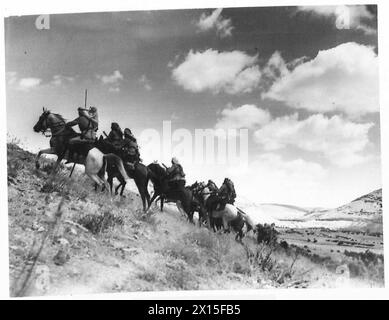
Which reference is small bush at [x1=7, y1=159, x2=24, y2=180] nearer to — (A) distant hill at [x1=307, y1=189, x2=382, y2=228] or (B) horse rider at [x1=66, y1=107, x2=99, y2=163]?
(B) horse rider at [x1=66, y1=107, x2=99, y2=163]

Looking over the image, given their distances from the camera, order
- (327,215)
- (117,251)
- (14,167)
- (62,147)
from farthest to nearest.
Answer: (327,215) → (62,147) → (14,167) → (117,251)

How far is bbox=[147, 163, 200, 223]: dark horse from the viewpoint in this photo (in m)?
7.04

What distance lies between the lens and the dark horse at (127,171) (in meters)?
6.98

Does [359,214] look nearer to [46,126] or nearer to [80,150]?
[80,150]

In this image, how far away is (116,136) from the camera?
6.96 metres

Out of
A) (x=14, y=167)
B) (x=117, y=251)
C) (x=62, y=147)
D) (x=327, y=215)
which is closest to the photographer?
(x=117, y=251)

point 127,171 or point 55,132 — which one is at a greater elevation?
point 55,132

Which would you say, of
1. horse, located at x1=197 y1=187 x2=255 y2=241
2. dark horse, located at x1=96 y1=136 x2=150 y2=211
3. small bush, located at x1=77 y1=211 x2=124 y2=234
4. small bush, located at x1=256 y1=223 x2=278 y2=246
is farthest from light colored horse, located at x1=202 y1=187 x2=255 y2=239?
small bush, located at x1=77 y1=211 x2=124 y2=234

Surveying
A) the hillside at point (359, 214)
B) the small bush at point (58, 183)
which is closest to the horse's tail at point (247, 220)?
the hillside at point (359, 214)

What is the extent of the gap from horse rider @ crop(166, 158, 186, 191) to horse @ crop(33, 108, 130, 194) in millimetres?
861

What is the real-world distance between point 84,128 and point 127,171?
80 centimetres

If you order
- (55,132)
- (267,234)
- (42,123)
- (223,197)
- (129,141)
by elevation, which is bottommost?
(267,234)

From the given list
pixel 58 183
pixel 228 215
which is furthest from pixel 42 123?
pixel 228 215

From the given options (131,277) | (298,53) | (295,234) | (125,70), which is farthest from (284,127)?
(131,277)
